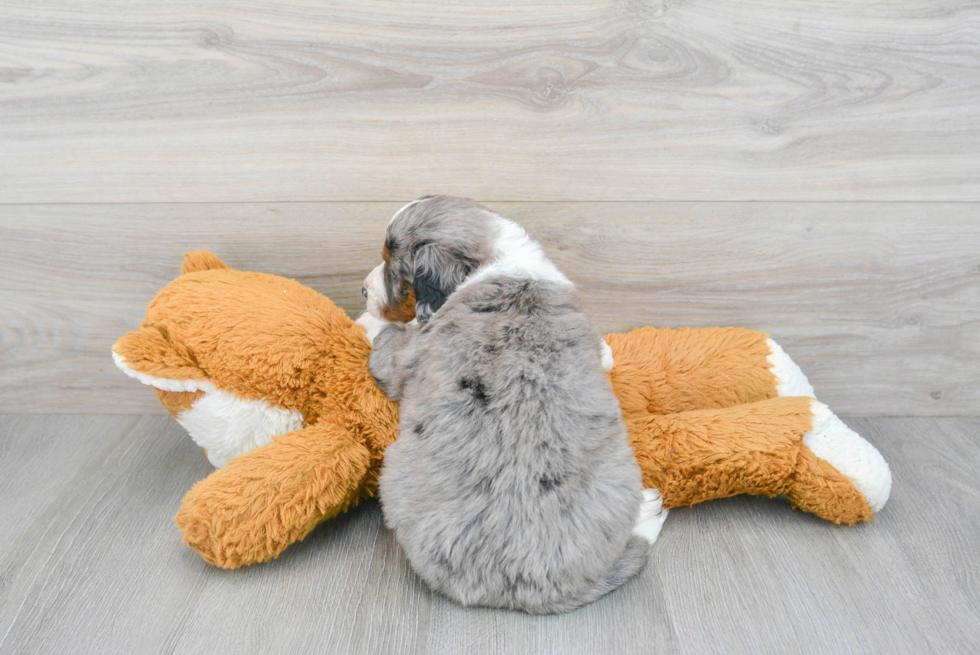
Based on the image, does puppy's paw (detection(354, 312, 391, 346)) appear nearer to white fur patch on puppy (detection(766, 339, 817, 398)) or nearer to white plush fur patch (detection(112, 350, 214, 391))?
white plush fur patch (detection(112, 350, 214, 391))

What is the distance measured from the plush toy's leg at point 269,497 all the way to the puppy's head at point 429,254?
0.39m

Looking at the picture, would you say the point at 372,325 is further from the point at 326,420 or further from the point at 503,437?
the point at 503,437

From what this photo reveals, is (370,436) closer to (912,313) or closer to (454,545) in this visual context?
(454,545)

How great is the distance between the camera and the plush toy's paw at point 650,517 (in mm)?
1627

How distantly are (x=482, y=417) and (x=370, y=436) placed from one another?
41 centimetres

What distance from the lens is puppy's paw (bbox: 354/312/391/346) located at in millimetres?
1722

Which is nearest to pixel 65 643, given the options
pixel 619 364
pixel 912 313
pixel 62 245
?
pixel 62 245

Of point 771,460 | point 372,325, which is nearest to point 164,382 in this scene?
point 372,325

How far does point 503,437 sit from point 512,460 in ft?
0.17

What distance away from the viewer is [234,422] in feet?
5.66

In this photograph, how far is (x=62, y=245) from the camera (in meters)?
2.12

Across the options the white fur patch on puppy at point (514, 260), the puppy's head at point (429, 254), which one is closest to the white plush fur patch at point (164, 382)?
the puppy's head at point (429, 254)

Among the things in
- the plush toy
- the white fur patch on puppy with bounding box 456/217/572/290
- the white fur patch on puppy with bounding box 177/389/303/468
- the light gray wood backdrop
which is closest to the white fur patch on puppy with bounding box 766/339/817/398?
A: the plush toy

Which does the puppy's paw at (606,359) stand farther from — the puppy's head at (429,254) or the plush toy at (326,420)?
Answer: the puppy's head at (429,254)
